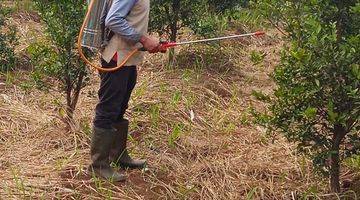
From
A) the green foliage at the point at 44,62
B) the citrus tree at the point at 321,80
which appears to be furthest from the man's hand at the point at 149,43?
the green foliage at the point at 44,62

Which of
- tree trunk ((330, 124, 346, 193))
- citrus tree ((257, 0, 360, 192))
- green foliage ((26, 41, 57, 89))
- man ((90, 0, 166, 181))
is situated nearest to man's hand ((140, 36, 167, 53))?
man ((90, 0, 166, 181))

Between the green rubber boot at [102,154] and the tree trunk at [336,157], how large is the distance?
1.53 metres

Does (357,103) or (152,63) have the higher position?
(357,103)

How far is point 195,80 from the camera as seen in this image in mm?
6559

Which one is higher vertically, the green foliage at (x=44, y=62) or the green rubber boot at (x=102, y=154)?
the green foliage at (x=44, y=62)

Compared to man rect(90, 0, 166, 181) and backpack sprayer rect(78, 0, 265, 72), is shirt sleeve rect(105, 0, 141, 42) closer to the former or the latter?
man rect(90, 0, 166, 181)

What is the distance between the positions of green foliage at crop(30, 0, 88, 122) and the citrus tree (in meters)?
1.83

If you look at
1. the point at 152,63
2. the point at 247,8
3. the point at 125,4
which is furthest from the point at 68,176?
the point at 247,8

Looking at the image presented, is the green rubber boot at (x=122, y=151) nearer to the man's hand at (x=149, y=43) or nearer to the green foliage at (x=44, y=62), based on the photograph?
the man's hand at (x=149, y=43)

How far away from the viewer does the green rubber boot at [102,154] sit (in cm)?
418

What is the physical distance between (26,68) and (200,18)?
86.0 inches

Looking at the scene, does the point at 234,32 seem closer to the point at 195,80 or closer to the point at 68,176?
the point at 195,80

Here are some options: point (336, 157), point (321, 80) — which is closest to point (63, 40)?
point (321, 80)

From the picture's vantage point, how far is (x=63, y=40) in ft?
15.8
